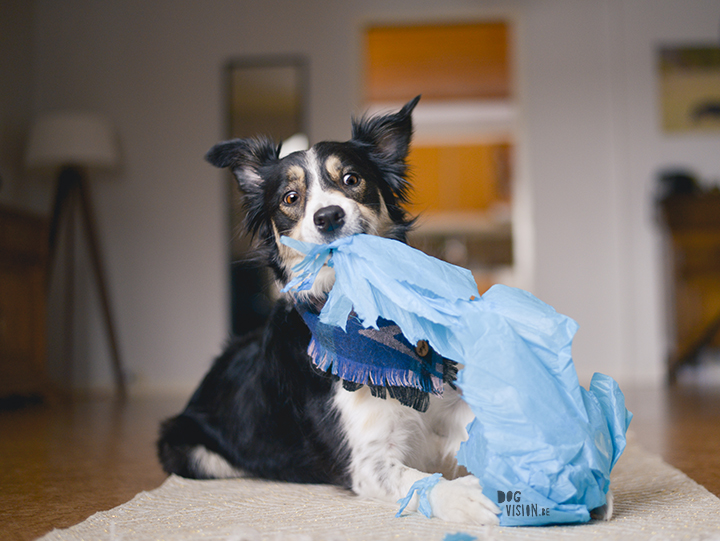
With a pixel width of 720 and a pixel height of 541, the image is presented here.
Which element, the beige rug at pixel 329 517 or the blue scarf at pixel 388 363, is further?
the blue scarf at pixel 388 363

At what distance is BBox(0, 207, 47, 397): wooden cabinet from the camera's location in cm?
385

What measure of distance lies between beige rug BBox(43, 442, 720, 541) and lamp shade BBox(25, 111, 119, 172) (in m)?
3.66

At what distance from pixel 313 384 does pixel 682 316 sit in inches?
165

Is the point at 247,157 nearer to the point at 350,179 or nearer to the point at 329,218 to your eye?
the point at 350,179

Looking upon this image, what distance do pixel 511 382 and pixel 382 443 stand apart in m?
0.43

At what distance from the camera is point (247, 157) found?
1.75 metres

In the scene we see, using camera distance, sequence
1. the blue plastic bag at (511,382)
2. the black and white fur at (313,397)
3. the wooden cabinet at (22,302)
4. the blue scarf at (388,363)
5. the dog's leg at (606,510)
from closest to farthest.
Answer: the blue plastic bag at (511,382)
the dog's leg at (606,510)
the blue scarf at (388,363)
the black and white fur at (313,397)
the wooden cabinet at (22,302)

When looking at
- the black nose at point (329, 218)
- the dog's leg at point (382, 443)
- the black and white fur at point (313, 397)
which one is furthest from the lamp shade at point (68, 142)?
the dog's leg at point (382, 443)

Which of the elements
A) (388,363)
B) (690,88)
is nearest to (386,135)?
(388,363)

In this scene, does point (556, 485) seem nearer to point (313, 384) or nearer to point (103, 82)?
point (313, 384)

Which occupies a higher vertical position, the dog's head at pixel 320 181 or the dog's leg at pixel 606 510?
the dog's head at pixel 320 181

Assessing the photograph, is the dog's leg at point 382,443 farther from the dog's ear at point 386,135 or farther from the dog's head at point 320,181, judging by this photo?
the dog's ear at point 386,135

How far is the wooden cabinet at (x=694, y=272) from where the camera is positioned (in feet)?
15.2

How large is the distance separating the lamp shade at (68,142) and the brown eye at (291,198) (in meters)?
3.54
